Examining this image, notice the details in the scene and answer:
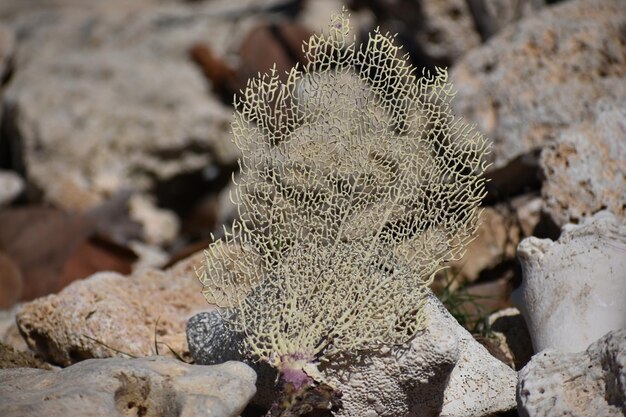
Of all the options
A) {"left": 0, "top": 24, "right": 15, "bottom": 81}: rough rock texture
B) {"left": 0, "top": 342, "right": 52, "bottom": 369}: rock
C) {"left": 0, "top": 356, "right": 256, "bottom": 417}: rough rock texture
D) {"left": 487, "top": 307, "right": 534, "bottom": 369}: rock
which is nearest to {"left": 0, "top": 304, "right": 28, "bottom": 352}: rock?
{"left": 0, "top": 342, "right": 52, "bottom": 369}: rock

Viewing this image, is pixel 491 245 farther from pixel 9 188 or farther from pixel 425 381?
pixel 9 188

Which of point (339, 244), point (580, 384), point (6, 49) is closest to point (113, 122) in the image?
point (6, 49)

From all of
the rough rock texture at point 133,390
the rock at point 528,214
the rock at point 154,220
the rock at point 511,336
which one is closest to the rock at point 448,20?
the rock at point 528,214

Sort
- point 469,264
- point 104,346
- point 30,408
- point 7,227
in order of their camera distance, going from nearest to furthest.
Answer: point 30,408 → point 104,346 → point 469,264 → point 7,227

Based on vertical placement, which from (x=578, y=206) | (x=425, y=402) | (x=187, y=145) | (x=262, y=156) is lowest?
(x=187, y=145)

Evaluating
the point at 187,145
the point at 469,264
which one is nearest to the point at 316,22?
the point at 187,145

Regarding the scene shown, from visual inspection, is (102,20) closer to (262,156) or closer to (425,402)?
(262,156)

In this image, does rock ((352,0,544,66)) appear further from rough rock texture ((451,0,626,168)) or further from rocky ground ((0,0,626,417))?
rough rock texture ((451,0,626,168))
